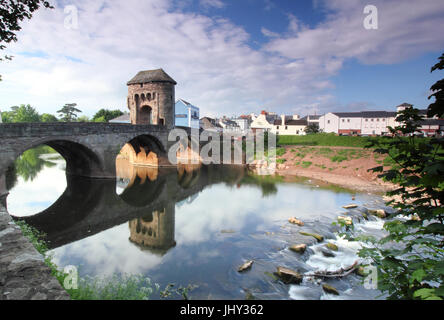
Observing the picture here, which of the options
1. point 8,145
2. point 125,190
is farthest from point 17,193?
point 125,190

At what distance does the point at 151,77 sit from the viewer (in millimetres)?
33688

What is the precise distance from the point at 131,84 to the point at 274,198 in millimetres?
26814

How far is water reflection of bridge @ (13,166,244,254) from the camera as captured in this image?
12.9 meters

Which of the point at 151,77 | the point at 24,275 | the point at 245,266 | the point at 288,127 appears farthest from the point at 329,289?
the point at 288,127

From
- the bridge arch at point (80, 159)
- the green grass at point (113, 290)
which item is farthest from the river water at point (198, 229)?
the bridge arch at point (80, 159)

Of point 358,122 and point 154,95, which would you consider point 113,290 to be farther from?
point 358,122

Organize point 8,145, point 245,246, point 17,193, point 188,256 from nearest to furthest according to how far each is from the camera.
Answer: point 188,256, point 245,246, point 8,145, point 17,193

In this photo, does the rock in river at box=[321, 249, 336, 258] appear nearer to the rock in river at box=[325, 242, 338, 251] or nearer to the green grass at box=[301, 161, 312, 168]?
the rock in river at box=[325, 242, 338, 251]

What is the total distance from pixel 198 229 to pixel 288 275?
6312 millimetres

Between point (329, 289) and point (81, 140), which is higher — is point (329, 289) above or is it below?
below

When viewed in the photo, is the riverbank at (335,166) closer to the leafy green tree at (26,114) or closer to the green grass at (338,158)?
the green grass at (338,158)

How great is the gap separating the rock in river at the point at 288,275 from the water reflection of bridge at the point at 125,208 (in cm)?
544

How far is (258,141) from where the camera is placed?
149ft
